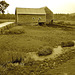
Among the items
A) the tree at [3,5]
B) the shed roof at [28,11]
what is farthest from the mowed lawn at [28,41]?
the tree at [3,5]

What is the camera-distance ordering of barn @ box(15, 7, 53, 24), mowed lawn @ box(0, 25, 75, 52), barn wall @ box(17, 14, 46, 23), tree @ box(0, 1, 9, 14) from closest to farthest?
mowed lawn @ box(0, 25, 75, 52) < barn @ box(15, 7, 53, 24) < barn wall @ box(17, 14, 46, 23) < tree @ box(0, 1, 9, 14)

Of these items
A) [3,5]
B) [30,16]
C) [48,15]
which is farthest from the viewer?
[3,5]

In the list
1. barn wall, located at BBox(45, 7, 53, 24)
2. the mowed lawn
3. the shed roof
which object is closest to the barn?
the shed roof

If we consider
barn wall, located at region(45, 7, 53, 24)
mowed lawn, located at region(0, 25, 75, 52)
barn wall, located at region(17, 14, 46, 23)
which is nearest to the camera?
mowed lawn, located at region(0, 25, 75, 52)

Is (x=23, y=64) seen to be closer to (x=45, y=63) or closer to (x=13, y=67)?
(x=13, y=67)

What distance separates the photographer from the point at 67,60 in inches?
228

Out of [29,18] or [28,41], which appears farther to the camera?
[29,18]

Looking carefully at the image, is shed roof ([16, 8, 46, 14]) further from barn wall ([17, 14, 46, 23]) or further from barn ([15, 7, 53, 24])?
barn wall ([17, 14, 46, 23])

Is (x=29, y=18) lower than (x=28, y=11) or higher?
lower

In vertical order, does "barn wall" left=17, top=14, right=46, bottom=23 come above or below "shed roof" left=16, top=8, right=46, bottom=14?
below

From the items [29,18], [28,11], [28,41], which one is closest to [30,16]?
[29,18]

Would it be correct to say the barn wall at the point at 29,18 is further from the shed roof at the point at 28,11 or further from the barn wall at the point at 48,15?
the barn wall at the point at 48,15

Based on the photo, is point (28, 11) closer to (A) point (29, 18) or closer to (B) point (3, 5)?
(A) point (29, 18)

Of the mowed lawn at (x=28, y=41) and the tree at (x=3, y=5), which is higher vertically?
the tree at (x=3, y=5)
